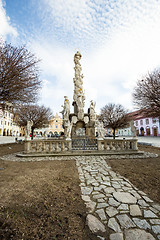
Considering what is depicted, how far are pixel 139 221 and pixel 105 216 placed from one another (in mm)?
569

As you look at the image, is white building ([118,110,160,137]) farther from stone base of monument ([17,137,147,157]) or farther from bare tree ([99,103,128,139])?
stone base of monument ([17,137,147,157])

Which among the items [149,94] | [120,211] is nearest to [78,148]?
[120,211]

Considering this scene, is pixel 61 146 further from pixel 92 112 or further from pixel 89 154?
pixel 92 112

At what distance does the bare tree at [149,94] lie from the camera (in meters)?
12.0

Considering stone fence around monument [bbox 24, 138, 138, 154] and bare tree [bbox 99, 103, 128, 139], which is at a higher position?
bare tree [bbox 99, 103, 128, 139]

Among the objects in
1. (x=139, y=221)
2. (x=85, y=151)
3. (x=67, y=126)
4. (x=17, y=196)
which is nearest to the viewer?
(x=139, y=221)

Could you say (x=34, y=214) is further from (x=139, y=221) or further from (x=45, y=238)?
(x=139, y=221)

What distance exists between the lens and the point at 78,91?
13906 mm

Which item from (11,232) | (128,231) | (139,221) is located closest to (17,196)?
(11,232)

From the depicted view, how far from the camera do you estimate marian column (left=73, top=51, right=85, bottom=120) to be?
12.8 m

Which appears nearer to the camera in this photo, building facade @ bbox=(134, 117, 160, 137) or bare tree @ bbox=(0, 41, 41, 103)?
bare tree @ bbox=(0, 41, 41, 103)

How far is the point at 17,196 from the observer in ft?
8.90

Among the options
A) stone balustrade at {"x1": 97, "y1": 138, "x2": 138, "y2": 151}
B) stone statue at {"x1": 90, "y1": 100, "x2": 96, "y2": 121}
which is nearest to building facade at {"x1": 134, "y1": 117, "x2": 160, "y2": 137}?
stone statue at {"x1": 90, "y1": 100, "x2": 96, "y2": 121}

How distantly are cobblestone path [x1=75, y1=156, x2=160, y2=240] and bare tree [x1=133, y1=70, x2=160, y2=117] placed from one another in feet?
38.3
